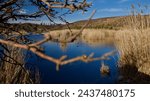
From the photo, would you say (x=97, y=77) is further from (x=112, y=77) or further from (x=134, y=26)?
(x=134, y=26)

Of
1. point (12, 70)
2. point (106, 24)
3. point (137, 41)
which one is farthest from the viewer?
point (106, 24)

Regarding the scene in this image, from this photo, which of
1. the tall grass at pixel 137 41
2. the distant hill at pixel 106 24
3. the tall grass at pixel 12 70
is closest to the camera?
the distant hill at pixel 106 24

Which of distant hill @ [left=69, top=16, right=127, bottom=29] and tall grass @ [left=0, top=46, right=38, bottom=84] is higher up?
tall grass @ [left=0, top=46, right=38, bottom=84]

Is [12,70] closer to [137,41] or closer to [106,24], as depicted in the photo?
[137,41]

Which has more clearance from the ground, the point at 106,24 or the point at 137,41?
the point at 137,41

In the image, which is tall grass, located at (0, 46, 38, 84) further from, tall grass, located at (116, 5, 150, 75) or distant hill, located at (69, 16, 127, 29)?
tall grass, located at (116, 5, 150, 75)

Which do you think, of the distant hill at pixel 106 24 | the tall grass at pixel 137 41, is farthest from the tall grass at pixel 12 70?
the tall grass at pixel 137 41

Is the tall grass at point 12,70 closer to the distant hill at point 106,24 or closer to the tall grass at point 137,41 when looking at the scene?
the distant hill at point 106,24

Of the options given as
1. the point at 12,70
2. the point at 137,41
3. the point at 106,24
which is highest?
the point at 12,70

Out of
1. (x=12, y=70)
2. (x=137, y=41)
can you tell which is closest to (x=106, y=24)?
(x=137, y=41)

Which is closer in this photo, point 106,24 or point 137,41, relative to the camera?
point 137,41

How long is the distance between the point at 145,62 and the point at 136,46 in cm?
50

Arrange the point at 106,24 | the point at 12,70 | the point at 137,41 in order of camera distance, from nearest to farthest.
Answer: the point at 12,70 < the point at 137,41 < the point at 106,24

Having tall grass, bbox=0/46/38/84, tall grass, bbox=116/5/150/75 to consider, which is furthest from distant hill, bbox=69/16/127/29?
tall grass, bbox=0/46/38/84
